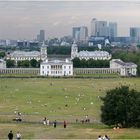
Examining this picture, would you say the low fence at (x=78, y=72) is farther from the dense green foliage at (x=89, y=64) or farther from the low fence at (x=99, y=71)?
the dense green foliage at (x=89, y=64)

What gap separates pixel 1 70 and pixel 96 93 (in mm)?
40855

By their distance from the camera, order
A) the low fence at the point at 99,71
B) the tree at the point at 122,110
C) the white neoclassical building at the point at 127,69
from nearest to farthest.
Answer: the tree at the point at 122,110, the white neoclassical building at the point at 127,69, the low fence at the point at 99,71

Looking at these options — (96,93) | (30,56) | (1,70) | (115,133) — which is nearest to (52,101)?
(96,93)

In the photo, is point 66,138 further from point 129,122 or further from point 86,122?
point 86,122

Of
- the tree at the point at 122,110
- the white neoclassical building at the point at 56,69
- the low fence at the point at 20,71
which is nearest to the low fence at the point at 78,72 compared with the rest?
the low fence at the point at 20,71

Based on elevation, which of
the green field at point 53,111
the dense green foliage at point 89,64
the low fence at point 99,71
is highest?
the dense green foliage at point 89,64

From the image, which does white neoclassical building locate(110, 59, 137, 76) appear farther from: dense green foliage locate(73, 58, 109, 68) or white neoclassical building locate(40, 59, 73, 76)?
white neoclassical building locate(40, 59, 73, 76)

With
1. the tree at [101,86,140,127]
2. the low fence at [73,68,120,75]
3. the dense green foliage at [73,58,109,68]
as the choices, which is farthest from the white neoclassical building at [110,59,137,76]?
the tree at [101,86,140,127]

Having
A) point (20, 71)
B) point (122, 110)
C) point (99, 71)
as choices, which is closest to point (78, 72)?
point (99, 71)

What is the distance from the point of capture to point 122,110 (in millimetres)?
22812

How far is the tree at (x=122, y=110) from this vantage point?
2258 cm

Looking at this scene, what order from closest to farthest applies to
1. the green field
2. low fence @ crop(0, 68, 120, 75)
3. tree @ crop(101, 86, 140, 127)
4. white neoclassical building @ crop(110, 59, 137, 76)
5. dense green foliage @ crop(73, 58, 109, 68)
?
the green field < tree @ crop(101, 86, 140, 127) < white neoclassical building @ crop(110, 59, 137, 76) < low fence @ crop(0, 68, 120, 75) < dense green foliage @ crop(73, 58, 109, 68)

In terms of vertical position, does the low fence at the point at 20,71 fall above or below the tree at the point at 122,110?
above

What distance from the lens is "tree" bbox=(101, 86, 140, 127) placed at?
74.1ft
